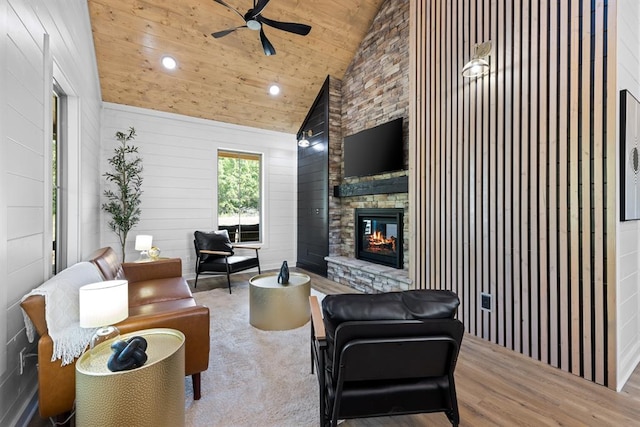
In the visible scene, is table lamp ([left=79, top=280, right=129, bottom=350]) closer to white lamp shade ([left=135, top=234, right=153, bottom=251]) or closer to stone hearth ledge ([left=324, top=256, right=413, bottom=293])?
white lamp shade ([left=135, top=234, right=153, bottom=251])

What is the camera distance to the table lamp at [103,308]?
1.52 metres

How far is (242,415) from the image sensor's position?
1.80 m

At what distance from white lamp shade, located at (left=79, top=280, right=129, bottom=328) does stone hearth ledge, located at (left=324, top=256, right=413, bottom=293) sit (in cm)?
297

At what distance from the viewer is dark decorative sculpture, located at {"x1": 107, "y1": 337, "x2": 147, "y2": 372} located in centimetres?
135

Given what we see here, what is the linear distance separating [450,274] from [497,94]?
181 cm

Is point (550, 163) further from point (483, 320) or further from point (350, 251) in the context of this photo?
point (350, 251)

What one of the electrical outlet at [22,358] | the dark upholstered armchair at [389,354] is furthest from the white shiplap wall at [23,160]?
the dark upholstered armchair at [389,354]

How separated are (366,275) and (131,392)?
3.36m

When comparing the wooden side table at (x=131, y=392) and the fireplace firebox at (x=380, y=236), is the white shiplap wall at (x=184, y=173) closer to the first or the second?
the fireplace firebox at (x=380, y=236)

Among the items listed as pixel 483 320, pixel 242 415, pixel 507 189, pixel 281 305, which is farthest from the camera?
pixel 281 305

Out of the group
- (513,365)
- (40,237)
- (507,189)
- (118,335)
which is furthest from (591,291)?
(40,237)

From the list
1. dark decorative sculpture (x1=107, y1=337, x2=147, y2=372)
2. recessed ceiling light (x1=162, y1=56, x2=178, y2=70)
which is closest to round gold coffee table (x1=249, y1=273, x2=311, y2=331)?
dark decorative sculpture (x1=107, y1=337, x2=147, y2=372)

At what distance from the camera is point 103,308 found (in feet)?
5.10

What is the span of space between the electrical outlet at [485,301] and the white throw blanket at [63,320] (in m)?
3.08
